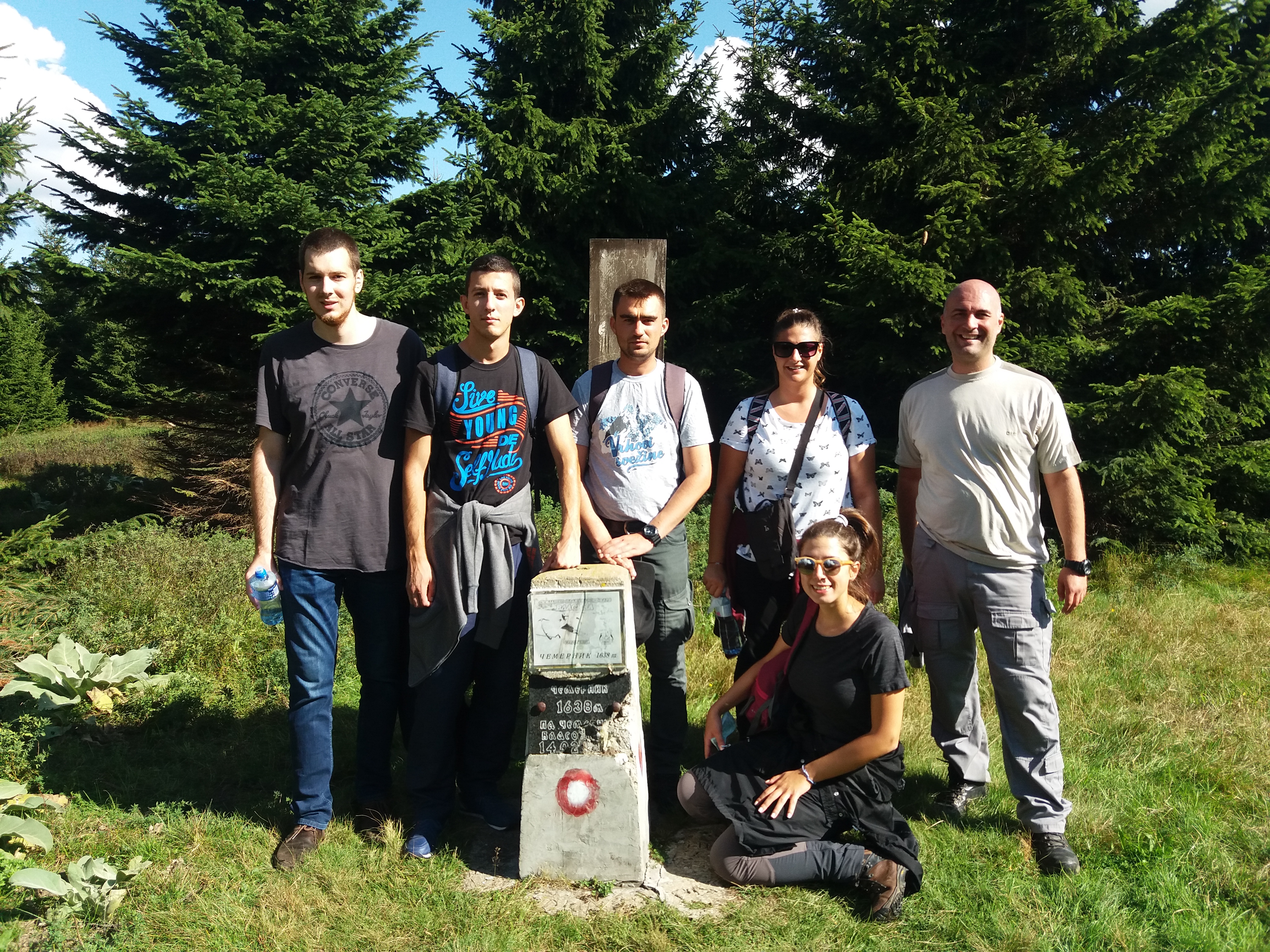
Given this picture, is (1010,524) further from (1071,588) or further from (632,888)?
→ (632,888)

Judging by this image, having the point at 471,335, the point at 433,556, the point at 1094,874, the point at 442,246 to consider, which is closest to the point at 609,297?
the point at 471,335

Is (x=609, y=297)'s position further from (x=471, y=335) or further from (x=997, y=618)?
(x=997, y=618)

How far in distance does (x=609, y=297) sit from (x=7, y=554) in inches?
160

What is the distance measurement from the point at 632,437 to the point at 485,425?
2.00 ft

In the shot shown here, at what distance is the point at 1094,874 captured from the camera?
323 centimetres

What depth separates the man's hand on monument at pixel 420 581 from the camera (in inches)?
132

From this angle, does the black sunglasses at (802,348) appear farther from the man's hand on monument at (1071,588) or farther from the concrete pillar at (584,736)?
the man's hand on monument at (1071,588)

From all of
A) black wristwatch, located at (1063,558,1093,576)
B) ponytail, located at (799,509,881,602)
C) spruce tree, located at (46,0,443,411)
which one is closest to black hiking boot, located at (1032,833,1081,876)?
black wristwatch, located at (1063,558,1093,576)

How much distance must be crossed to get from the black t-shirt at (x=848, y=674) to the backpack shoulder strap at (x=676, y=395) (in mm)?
955

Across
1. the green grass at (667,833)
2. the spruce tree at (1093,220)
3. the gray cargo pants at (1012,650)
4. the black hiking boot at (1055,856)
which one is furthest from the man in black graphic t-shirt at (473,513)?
the spruce tree at (1093,220)

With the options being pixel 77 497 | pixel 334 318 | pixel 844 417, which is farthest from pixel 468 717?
pixel 77 497

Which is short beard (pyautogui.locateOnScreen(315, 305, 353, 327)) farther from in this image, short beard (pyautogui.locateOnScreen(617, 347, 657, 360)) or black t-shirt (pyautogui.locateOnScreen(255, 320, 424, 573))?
short beard (pyautogui.locateOnScreen(617, 347, 657, 360))

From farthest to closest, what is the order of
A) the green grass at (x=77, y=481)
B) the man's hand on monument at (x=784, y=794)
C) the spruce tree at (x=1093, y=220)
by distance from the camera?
the green grass at (x=77, y=481)
the spruce tree at (x=1093, y=220)
the man's hand on monument at (x=784, y=794)

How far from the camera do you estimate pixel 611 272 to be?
4734mm
